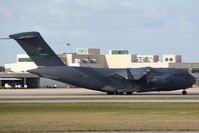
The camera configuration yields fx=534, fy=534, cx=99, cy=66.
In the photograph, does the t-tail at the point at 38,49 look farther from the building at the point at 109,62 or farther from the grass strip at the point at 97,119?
the building at the point at 109,62

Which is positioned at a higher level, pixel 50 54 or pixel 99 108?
pixel 50 54

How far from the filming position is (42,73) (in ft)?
227

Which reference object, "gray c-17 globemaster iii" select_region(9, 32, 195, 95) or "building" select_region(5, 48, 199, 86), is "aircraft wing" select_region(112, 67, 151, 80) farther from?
"building" select_region(5, 48, 199, 86)

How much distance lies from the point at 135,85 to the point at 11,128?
4646 centimetres

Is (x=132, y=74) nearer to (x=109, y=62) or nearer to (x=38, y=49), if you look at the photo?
(x=38, y=49)

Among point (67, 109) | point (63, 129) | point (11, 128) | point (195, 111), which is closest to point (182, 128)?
point (63, 129)

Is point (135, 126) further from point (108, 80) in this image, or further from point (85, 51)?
point (85, 51)

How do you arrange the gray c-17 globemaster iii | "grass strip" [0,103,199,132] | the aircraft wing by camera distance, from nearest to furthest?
1. "grass strip" [0,103,199,132]
2. the gray c-17 globemaster iii
3. the aircraft wing

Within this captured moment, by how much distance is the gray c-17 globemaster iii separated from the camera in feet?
228

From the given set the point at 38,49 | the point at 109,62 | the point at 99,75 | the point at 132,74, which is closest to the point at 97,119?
the point at 99,75

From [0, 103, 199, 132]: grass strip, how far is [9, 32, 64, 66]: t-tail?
83.3 feet

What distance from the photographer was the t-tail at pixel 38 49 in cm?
6969

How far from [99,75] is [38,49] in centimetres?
884

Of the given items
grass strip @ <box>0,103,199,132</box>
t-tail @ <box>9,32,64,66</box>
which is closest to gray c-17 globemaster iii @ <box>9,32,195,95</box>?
t-tail @ <box>9,32,64,66</box>
